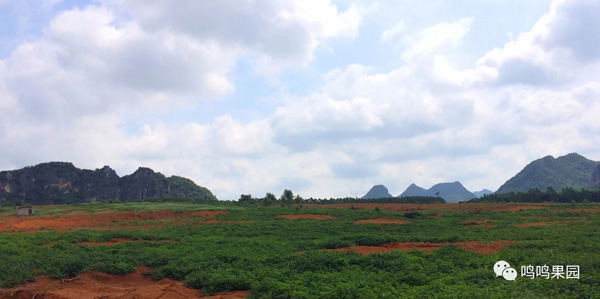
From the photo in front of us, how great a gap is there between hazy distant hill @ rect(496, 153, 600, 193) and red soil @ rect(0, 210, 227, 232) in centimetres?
10927

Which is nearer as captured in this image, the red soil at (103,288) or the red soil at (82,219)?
the red soil at (103,288)

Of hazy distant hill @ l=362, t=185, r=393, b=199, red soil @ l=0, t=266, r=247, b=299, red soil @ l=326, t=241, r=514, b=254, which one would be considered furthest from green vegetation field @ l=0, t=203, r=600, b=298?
hazy distant hill @ l=362, t=185, r=393, b=199

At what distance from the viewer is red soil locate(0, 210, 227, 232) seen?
35.0 m

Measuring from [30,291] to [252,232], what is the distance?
52.2ft

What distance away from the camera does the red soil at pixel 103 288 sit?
1184 cm

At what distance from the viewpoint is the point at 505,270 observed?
12.2 metres

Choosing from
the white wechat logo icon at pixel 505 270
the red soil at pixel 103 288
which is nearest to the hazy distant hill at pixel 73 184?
the red soil at pixel 103 288

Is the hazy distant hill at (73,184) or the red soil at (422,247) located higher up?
the hazy distant hill at (73,184)

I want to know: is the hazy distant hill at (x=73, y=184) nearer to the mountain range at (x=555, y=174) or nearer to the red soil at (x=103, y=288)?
the mountain range at (x=555, y=174)

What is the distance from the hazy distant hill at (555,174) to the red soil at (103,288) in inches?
4919

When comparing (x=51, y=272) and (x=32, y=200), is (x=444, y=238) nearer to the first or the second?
(x=51, y=272)

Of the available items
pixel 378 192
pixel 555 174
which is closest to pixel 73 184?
pixel 378 192

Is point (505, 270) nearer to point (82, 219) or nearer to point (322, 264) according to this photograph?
point (322, 264)

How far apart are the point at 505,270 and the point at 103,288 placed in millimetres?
12938
